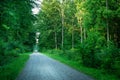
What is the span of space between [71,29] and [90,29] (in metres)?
22.4

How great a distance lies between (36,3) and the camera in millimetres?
14969

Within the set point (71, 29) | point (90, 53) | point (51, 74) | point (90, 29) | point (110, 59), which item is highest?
point (71, 29)

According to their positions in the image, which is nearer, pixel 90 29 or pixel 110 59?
pixel 110 59

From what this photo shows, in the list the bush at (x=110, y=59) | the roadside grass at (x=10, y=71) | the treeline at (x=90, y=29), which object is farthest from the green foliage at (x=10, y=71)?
the bush at (x=110, y=59)

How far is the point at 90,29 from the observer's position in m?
41.7

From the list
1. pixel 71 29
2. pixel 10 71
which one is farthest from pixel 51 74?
pixel 71 29

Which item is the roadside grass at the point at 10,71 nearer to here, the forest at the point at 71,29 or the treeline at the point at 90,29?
the forest at the point at 71,29

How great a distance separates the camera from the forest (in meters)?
16.2

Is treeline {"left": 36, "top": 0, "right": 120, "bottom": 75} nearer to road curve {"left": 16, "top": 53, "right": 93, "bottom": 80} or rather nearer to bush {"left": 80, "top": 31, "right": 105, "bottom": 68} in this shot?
bush {"left": 80, "top": 31, "right": 105, "bottom": 68}

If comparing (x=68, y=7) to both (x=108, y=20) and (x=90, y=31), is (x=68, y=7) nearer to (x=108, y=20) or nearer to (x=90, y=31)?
(x=90, y=31)

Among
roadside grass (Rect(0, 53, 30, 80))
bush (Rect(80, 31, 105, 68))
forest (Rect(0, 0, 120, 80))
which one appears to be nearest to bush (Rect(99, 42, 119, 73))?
forest (Rect(0, 0, 120, 80))

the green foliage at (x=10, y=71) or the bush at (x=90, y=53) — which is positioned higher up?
the bush at (x=90, y=53)

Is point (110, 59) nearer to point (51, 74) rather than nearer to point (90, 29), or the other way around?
point (51, 74)

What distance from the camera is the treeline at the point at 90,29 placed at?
18950mm
